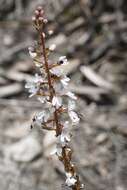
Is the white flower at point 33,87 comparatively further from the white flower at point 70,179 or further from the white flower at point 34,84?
the white flower at point 70,179

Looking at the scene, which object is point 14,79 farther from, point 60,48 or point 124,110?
point 124,110

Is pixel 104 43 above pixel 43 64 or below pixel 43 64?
above

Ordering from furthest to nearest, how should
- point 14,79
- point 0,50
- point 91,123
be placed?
1. point 0,50
2. point 14,79
3. point 91,123

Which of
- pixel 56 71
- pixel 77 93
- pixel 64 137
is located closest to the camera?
pixel 56 71

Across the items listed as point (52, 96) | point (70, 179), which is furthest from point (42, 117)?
point (70, 179)

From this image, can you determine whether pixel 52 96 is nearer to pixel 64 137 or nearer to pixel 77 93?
A: pixel 64 137

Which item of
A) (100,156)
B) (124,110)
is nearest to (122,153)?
(100,156)

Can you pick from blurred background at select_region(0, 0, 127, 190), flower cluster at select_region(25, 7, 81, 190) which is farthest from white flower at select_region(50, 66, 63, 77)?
blurred background at select_region(0, 0, 127, 190)

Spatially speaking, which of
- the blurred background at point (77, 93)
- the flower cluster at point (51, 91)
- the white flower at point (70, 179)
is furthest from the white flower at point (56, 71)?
the blurred background at point (77, 93)
